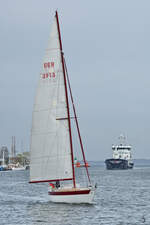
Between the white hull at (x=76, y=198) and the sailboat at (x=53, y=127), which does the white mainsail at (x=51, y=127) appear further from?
the white hull at (x=76, y=198)

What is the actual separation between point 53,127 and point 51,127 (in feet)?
0.55

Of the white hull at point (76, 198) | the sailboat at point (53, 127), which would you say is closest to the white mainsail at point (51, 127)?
the sailboat at point (53, 127)

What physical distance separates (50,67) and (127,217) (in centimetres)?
1389

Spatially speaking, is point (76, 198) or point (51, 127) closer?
point (76, 198)

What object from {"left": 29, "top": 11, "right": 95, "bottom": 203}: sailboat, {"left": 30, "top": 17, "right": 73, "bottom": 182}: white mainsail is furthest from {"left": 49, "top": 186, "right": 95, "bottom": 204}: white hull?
{"left": 30, "top": 17, "right": 73, "bottom": 182}: white mainsail

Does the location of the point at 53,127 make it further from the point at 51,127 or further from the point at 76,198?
the point at 76,198

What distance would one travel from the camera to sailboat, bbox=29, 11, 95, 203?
156ft

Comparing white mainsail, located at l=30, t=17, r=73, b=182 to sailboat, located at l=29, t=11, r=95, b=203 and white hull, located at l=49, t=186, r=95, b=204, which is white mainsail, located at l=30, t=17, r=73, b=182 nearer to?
sailboat, located at l=29, t=11, r=95, b=203

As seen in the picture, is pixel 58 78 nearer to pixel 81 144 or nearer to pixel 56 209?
pixel 81 144

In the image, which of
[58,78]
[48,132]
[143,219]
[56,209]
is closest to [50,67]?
[58,78]

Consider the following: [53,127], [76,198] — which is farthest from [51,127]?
[76,198]

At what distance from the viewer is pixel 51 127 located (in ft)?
158

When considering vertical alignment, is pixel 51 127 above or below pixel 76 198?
above

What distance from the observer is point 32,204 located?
53.1m
